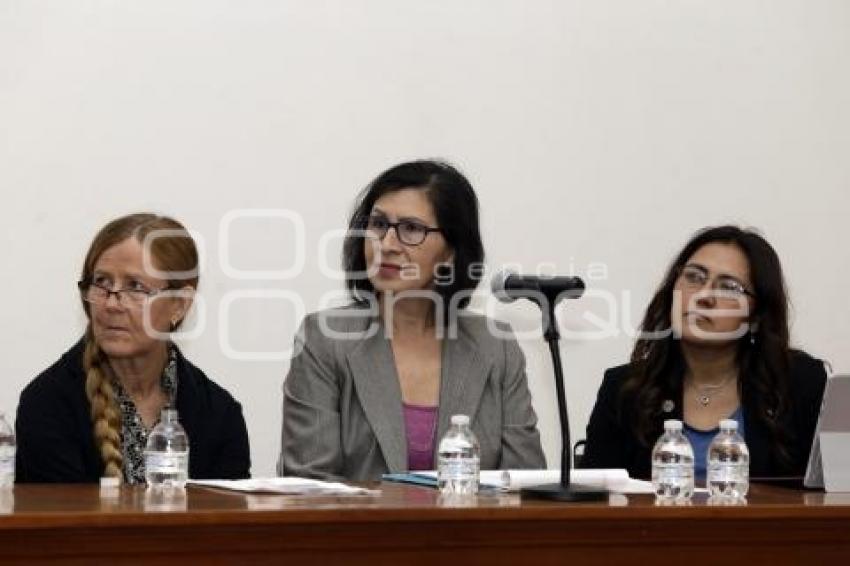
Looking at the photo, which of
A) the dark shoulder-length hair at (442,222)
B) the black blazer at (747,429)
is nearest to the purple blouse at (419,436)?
the dark shoulder-length hair at (442,222)

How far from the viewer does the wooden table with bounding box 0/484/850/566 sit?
82.1 inches

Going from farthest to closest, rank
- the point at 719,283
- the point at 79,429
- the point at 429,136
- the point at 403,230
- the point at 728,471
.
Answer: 1. the point at 429,136
2. the point at 719,283
3. the point at 403,230
4. the point at 79,429
5. the point at 728,471

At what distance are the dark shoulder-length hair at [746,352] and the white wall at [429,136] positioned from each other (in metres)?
0.83

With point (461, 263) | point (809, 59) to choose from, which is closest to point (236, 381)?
point (461, 263)

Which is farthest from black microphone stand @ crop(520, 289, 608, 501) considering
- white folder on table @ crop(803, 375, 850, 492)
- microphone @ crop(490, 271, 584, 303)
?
white folder on table @ crop(803, 375, 850, 492)

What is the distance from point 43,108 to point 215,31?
0.49 metres

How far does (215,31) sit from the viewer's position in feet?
13.3

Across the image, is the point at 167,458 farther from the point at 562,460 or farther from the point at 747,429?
the point at 747,429

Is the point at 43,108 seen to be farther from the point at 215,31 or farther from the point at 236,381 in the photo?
the point at 236,381

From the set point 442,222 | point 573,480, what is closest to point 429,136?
point 442,222

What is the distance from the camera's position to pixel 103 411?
3066 millimetres

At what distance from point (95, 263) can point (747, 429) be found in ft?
4.76

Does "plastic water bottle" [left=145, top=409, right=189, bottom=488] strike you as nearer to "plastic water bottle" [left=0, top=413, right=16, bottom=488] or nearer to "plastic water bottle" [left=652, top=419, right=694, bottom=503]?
"plastic water bottle" [left=0, top=413, right=16, bottom=488]

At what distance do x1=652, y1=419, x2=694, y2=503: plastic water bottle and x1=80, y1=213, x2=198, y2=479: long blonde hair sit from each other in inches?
41.4
